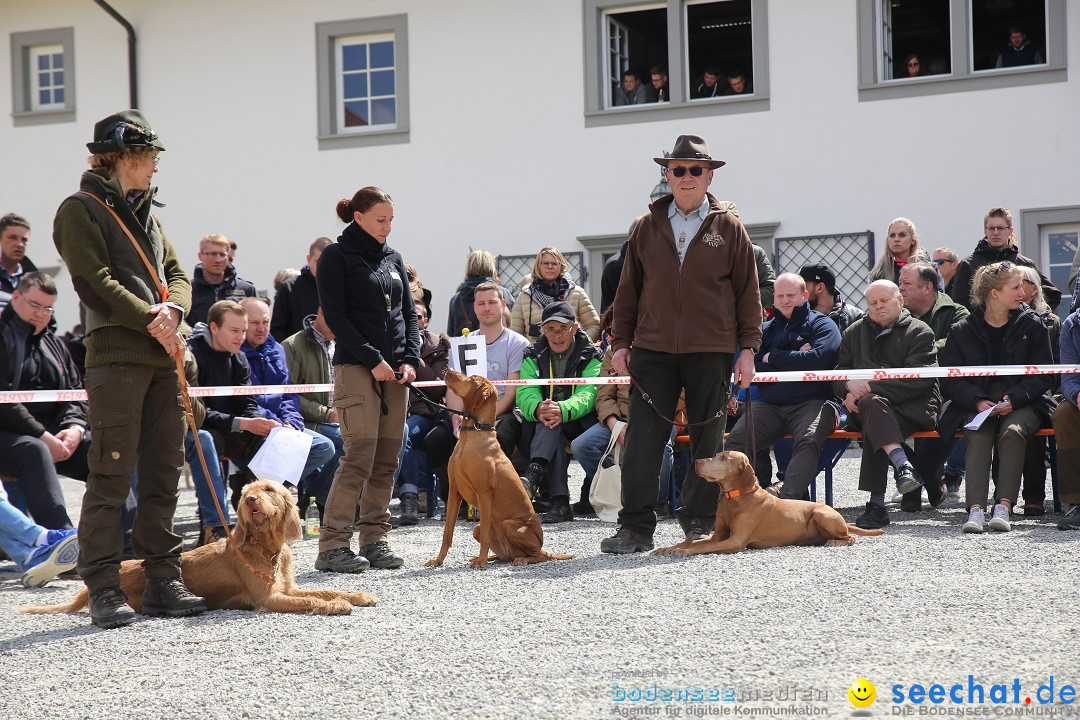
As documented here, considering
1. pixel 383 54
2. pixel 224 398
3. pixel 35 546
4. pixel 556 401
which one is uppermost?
pixel 383 54

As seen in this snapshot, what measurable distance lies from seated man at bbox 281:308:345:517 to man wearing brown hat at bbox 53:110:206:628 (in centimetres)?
335

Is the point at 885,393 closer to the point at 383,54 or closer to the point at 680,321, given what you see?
the point at 680,321

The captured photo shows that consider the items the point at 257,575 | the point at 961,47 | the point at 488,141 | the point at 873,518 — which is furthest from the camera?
the point at 488,141

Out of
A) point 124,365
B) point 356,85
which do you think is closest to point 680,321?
point 124,365

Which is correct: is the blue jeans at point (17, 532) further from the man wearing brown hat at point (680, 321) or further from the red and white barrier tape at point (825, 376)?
the man wearing brown hat at point (680, 321)

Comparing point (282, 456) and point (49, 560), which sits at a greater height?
point (282, 456)

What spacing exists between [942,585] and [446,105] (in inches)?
462

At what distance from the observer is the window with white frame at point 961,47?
13805 millimetres

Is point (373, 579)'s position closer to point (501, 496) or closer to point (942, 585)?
point (501, 496)

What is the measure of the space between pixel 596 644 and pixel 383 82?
13.2 metres

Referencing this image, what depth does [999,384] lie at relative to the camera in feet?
26.5

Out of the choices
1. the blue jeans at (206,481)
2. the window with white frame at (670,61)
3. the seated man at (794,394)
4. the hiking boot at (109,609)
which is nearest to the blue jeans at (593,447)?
the seated man at (794,394)

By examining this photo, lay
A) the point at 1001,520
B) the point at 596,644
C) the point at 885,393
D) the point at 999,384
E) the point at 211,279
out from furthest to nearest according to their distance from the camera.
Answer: the point at 211,279
the point at 885,393
the point at 999,384
the point at 1001,520
the point at 596,644

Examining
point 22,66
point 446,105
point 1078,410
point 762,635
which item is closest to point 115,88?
point 22,66
